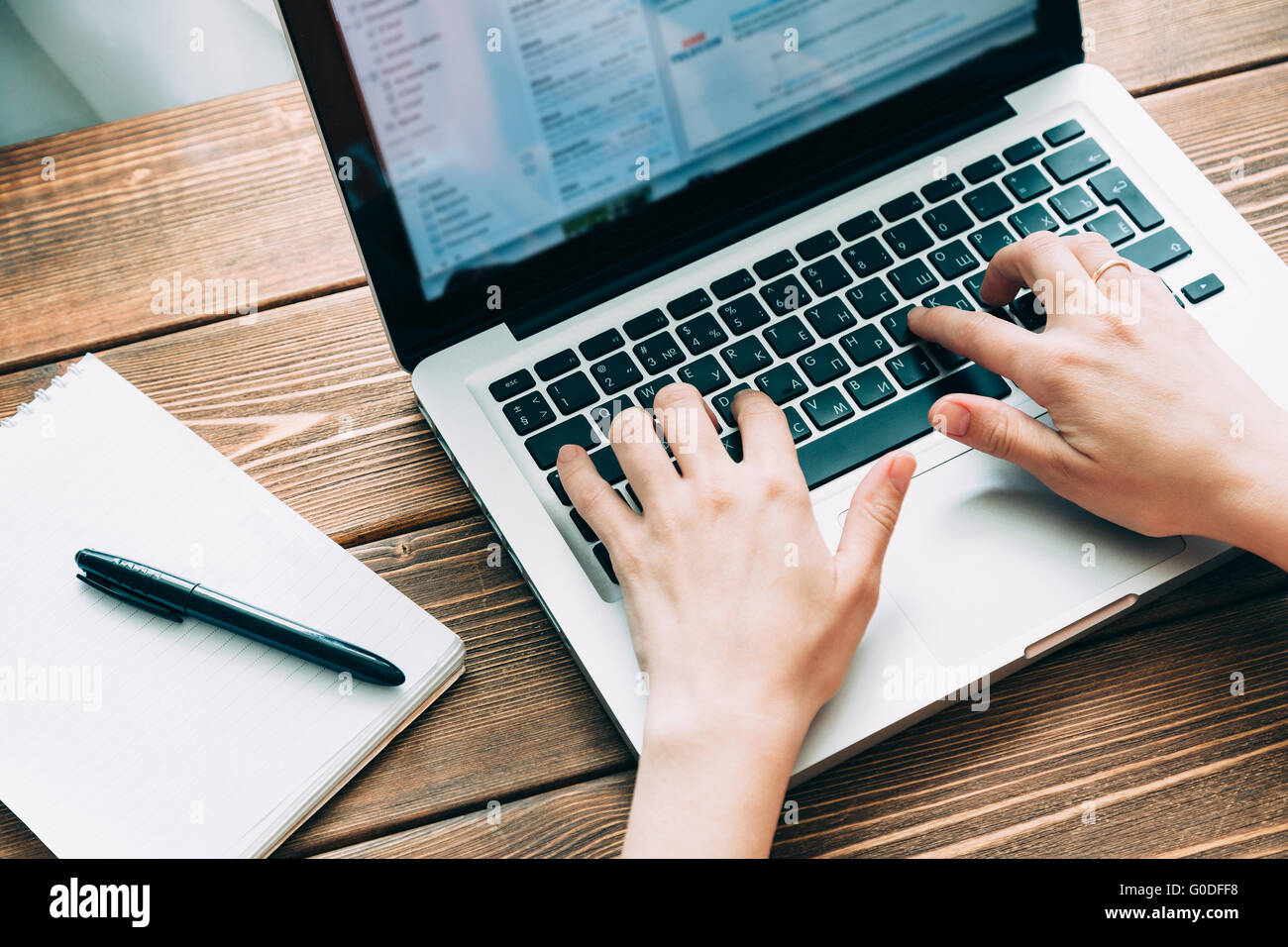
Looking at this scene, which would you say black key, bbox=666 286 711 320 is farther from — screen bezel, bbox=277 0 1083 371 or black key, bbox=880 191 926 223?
black key, bbox=880 191 926 223

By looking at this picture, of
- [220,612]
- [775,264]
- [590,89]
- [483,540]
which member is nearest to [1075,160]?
[775,264]

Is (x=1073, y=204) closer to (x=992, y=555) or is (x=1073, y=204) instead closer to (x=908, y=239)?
(x=908, y=239)

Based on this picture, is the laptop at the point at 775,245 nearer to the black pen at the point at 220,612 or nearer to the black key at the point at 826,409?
the black key at the point at 826,409

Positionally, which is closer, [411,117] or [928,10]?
[411,117]

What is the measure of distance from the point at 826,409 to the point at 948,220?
0.17 meters

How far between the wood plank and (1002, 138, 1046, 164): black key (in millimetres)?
476

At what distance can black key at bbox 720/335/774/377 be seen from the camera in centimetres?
60

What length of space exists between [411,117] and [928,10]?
0.34m

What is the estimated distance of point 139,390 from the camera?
0.68m

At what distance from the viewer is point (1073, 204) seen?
0.65 m

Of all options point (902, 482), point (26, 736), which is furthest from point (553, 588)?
point (26, 736)
